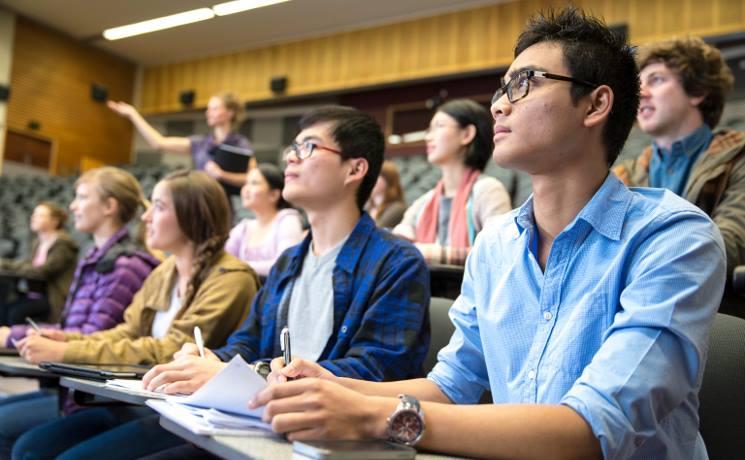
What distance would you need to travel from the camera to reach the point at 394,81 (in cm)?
757

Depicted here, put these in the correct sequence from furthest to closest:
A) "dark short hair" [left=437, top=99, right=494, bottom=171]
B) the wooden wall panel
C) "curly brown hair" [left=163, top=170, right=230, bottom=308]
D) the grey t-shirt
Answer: the wooden wall panel < "dark short hair" [left=437, top=99, right=494, bottom=171] < "curly brown hair" [left=163, top=170, right=230, bottom=308] < the grey t-shirt

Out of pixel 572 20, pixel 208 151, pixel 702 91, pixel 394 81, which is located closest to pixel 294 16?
pixel 394 81

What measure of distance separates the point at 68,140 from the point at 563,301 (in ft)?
31.1

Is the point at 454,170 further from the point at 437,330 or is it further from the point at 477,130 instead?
the point at 437,330

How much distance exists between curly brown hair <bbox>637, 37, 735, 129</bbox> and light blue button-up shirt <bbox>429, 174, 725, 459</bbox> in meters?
1.17

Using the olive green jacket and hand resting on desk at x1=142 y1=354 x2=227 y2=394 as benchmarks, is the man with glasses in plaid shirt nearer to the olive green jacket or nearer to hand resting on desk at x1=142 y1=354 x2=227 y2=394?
hand resting on desk at x1=142 y1=354 x2=227 y2=394

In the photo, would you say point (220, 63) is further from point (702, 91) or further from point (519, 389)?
point (519, 389)

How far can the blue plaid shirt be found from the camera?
1.15 m

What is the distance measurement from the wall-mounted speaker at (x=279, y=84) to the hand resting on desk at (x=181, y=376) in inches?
301

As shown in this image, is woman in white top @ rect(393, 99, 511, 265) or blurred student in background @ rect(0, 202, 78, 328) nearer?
woman in white top @ rect(393, 99, 511, 265)

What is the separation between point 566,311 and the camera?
0.81 metres

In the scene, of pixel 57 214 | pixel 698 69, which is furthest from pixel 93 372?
pixel 57 214

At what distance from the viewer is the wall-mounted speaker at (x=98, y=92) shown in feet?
30.9

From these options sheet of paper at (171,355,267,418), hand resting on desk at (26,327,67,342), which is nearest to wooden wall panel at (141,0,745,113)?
hand resting on desk at (26,327,67,342)
